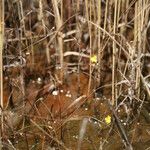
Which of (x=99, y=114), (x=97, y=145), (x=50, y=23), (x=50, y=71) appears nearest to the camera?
(x=97, y=145)

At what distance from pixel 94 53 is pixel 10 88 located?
387 mm

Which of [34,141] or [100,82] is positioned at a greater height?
[100,82]

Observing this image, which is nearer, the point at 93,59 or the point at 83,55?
the point at 93,59

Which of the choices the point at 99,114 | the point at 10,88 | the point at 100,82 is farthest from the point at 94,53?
the point at 10,88

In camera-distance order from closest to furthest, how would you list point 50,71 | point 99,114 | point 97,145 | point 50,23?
point 97,145 → point 99,114 → point 50,71 → point 50,23

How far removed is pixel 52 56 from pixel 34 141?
0.50 m

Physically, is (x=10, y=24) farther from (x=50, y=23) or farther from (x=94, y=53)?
(x=94, y=53)

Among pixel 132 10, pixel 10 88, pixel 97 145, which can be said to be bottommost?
pixel 97 145

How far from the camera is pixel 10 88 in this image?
1.78 meters

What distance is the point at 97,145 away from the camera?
1604 millimetres

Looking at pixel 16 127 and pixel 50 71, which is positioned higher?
pixel 50 71

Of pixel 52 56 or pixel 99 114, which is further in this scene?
pixel 52 56

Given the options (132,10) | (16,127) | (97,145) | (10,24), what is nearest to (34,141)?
(16,127)

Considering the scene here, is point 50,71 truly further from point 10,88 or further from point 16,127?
point 16,127
